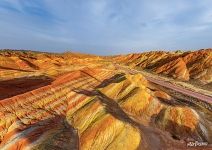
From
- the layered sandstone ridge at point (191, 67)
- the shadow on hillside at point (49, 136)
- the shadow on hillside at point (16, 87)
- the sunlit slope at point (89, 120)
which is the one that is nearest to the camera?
the shadow on hillside at point (49, 136)

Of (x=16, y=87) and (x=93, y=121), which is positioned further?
(x=16, y=87)

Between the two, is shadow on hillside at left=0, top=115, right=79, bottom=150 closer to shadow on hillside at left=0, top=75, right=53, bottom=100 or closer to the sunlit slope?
the sunlit slope

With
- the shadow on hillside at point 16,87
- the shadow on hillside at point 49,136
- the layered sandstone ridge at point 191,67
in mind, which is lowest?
the layered sandstone ridge at point 191,67

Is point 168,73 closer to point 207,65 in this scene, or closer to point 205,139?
point 207,65

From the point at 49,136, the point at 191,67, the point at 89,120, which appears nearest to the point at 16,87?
the point at 89,120

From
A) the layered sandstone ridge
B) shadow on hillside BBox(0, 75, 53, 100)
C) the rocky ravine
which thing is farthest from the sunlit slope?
the layered sandstone ridge

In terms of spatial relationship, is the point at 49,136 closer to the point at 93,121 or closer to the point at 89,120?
the point at 93,121

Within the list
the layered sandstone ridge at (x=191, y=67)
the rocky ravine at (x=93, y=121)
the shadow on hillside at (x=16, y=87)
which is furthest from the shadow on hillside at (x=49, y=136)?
the layered sandstone ridge at (x=191, y=67)

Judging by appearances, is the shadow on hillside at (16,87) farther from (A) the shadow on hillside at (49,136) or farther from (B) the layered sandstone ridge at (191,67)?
(B) the layered sandstone ridge at (191,67)
